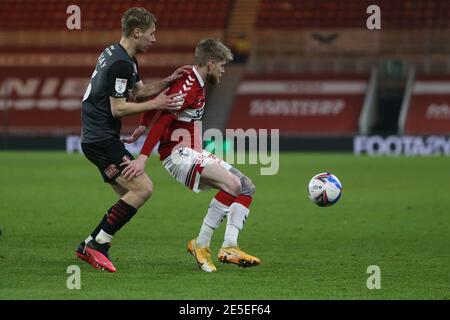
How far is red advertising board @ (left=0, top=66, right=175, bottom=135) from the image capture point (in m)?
33.7

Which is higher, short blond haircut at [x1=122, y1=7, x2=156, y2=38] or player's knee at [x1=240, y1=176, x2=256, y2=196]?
short blond haircut at [x1=122, y1=7, x2=156, y2=38]

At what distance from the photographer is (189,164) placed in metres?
8.70

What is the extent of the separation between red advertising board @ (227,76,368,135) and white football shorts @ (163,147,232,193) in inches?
940

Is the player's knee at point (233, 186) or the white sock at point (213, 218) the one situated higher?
the player's knee at point (233, 186)

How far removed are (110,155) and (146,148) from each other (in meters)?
0.42

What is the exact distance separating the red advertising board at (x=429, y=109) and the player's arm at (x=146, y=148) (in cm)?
2388

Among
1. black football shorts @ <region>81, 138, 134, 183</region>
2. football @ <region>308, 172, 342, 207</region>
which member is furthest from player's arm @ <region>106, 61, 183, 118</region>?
football @ <region>308, 172, 342, 207</region>

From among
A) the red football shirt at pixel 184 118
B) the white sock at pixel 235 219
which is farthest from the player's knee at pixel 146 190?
the white sock at pixel 235 219

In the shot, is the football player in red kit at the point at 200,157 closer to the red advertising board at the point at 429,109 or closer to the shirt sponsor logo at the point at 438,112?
the red advertising board at the point at 429,109

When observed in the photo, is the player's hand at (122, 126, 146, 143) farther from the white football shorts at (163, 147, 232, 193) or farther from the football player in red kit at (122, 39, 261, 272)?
the white football shorts at (163, 147, 232, 193)

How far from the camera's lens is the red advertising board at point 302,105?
32781 mm

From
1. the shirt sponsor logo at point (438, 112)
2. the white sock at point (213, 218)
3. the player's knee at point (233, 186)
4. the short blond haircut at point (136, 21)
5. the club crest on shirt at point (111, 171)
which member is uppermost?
the shirt sponsor logo at point (438, 112)

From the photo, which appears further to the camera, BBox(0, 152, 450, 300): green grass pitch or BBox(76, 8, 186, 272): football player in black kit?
BBox(76, 8, 186, 272): football player in black kit
